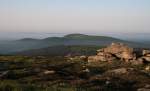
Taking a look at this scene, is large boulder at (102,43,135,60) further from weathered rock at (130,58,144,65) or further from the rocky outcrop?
weathered rock at (130,58,144,65)

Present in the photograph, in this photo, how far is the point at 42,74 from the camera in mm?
82500

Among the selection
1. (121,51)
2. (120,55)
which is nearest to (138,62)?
(120,55)

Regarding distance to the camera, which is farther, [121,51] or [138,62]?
[121,51]

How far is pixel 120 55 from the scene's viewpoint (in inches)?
4695

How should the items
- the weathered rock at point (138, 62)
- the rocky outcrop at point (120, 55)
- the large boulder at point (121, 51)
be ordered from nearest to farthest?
1. the weathered rock at point (138, 62)
2. the rocky outcrop at point (120, 55)
3. the large boulder at point (121, 51)

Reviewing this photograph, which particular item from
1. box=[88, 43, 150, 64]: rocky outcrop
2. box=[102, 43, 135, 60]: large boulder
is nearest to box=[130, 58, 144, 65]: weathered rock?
box=[88, 43, 150, 64]: rocky outcrop

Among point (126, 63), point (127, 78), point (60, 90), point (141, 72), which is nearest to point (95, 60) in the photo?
point (126, 63)

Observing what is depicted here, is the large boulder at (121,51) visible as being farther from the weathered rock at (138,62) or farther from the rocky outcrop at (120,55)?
the weathered rock at (138,62)

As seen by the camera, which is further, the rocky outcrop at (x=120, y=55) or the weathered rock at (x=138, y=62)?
the rocky outcrop at (x=120, y=55)

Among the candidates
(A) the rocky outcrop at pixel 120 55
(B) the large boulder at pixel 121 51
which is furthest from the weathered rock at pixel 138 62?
(B) the large boulder at pixel 121 51

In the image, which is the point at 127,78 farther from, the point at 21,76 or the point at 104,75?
the point at 21,76

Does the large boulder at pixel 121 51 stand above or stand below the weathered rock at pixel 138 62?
above

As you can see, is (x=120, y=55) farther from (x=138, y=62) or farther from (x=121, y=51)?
(x=138, y=62)

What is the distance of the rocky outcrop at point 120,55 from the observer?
114 meters
